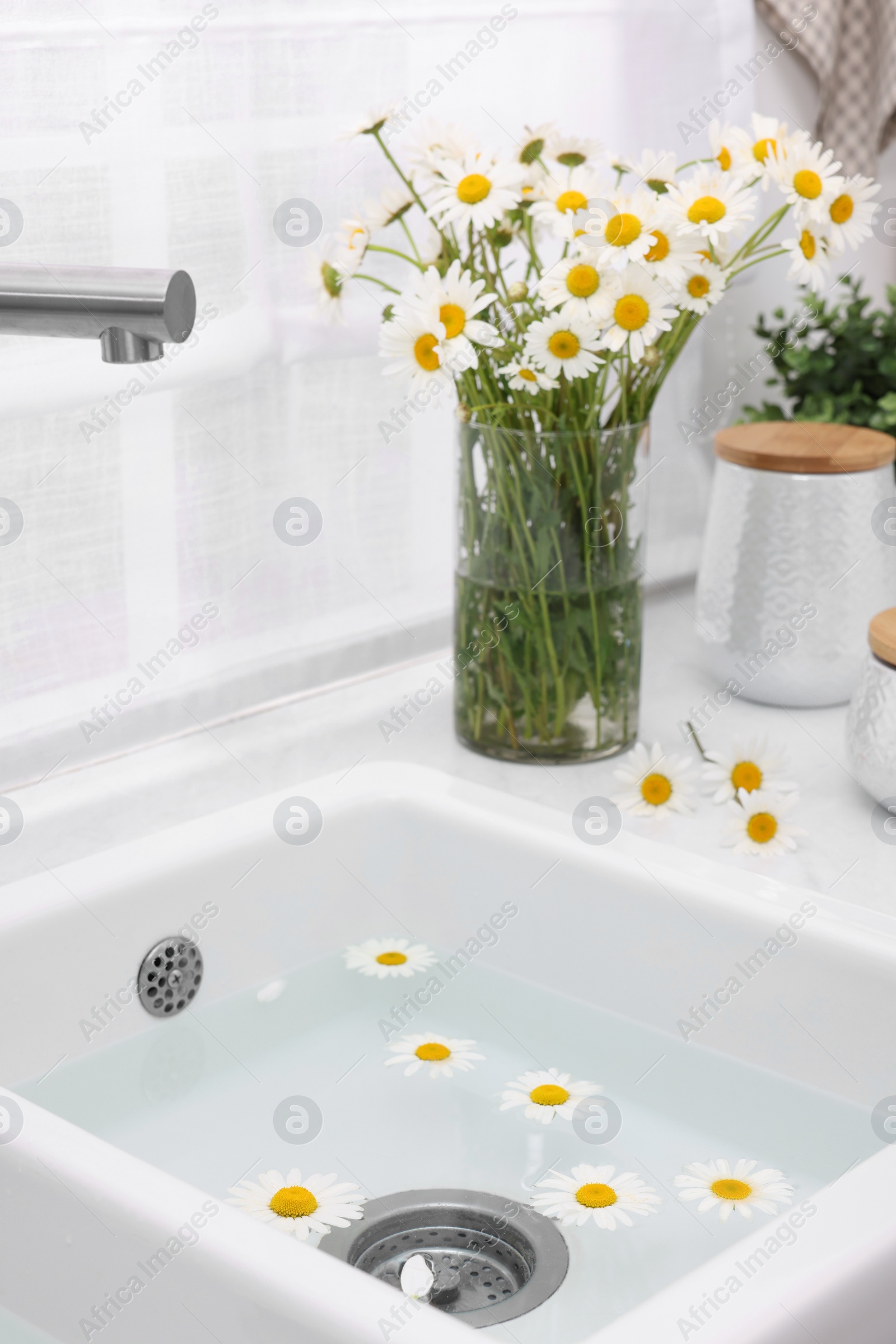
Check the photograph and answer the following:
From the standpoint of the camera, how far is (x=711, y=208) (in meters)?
0.87

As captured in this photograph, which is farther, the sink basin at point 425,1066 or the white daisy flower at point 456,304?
the white daisy flower at point 456,304

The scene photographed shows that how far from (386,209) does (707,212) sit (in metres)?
0.20

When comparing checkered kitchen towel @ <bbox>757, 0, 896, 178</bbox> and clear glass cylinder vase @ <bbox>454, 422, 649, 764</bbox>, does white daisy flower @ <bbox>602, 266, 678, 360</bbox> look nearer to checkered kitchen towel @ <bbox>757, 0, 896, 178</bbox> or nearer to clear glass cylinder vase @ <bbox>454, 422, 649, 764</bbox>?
clear glass cylinder vase @ <bbox>454, 422, 649, 764</bbox>

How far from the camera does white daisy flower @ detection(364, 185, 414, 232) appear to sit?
93 centimetres

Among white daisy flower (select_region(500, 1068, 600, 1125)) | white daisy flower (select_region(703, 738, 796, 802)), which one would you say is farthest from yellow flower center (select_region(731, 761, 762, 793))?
white daisy flower (select_region(500, 1068, 600, 1125))

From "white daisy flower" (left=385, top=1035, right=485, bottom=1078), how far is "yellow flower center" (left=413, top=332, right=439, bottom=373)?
39cm

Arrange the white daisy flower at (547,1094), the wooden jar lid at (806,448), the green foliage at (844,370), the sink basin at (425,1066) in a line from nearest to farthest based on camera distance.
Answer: the sink basin at (425,1066) → the white daisy flower at (547,1094) → the wooden jar lid at (806,448) → the green foliage at (844,370)

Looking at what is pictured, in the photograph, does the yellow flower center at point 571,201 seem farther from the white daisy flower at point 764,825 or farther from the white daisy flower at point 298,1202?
the white daisy flower at point 298,1202

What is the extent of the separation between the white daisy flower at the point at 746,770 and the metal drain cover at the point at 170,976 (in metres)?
0.34

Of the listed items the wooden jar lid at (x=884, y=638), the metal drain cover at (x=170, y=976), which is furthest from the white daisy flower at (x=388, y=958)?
the wooden jar lid at (x=884, y=638)

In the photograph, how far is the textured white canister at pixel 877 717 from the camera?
896 millimetres

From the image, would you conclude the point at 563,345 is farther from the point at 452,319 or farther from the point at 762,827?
the point at 762,827

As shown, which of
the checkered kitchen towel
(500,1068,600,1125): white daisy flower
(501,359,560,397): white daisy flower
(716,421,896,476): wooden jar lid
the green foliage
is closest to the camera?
(500,1068,600,1125): white daisy flower

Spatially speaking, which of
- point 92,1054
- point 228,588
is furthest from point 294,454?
point 92,1054
